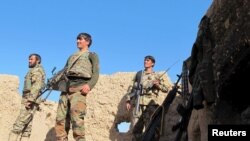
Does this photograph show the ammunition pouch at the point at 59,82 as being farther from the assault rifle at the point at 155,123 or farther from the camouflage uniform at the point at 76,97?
the assault rifle at the point at 155,123

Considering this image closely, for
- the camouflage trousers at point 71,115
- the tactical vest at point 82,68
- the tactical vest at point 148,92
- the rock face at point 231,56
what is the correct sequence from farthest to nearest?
the tactical vest at point 148,92 < the tactical vest at point 82,68 < the camouflage trousers at point 71,115 < the rock face at point 231,56

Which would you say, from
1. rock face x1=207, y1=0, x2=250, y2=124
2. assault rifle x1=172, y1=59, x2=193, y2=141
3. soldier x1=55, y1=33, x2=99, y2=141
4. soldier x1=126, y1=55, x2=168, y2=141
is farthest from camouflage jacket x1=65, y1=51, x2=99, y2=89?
soldier x1=126, y1=55, x2=168, y2=141

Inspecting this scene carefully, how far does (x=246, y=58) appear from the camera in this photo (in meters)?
4.75

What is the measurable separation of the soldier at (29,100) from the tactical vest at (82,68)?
176cm

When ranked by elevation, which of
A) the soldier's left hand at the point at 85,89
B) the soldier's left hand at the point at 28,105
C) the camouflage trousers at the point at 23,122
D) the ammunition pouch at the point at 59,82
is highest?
the ammunition pouch at the point at 59,82

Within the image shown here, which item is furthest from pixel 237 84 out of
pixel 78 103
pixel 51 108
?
pixel 51 108

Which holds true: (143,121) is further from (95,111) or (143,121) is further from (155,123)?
(95,111)

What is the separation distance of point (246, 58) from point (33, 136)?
595 centimetres

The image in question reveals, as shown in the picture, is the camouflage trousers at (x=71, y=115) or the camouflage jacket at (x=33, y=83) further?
the camouflage jacket at (x=33, y=83)

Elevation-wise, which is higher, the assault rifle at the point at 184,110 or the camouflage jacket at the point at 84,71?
the camouflage jacket at the point at 84,71

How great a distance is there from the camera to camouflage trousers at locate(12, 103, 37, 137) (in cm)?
758

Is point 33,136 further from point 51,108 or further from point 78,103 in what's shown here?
point 78,103

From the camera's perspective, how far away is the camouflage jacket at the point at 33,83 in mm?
7699

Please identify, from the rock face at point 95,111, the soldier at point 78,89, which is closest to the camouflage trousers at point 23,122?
the rock face at point 95,111
